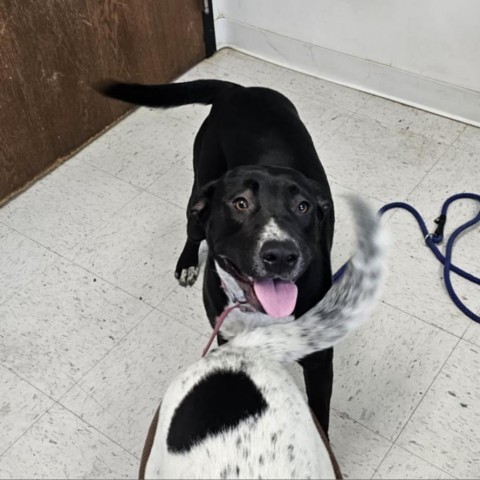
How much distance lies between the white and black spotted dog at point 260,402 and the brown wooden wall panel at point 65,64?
1.78m

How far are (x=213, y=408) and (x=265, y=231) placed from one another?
0.48 m

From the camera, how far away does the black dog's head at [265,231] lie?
5.01ft

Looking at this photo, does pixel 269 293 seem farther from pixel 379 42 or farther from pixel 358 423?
pixel 379 42

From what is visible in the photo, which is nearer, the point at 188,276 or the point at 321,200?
the point at 321,200

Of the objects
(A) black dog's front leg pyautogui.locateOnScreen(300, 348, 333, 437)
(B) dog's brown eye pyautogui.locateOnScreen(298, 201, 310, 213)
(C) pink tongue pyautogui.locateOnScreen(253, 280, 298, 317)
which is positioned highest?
(B) dog's brown eye pyautogui.locateOnScreen(298, 201, 310, 213)

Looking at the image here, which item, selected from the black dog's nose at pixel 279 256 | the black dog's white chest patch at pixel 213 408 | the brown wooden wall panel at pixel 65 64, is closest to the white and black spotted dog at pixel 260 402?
the black dog's white chest patch at pixel 213 408

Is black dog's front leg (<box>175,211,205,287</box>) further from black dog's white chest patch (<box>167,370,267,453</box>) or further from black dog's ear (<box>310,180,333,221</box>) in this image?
black dog's white chest patch (<box>167,370,267,453</box>)

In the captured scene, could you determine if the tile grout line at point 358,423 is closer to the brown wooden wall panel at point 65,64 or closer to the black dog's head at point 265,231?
the black dog's head at point 265,231

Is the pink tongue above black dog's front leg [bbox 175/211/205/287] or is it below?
above

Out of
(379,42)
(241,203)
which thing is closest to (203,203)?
(241,203)

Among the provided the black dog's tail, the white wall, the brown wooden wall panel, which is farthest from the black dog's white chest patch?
the white wall

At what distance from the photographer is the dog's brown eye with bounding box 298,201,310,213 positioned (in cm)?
165

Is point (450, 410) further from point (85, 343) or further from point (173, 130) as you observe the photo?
point (173, 130)

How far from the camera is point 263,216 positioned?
159 cm
